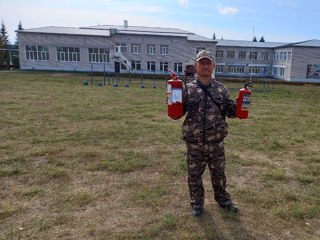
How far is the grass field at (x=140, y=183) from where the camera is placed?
13.1 ft

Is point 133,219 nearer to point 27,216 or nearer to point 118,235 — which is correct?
point 118,235

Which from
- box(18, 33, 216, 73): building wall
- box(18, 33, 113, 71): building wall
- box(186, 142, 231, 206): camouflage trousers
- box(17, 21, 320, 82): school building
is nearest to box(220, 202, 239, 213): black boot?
box(186, 142, 231, 206): camouflage trousers

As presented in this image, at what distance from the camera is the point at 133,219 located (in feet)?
13.8

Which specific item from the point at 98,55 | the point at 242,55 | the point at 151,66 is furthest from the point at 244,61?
the point at 98,55

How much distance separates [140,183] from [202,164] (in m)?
1.61

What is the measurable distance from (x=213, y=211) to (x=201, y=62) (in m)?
2.14

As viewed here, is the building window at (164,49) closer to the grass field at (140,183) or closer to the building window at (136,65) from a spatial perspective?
the building window at (136,65)

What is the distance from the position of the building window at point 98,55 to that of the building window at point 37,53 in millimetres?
7704

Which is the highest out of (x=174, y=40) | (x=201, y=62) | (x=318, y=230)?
(x=174, y=40)

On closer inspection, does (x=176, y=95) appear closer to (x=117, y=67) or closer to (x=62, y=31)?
(x=117, y=67)

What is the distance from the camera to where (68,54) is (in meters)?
55.1

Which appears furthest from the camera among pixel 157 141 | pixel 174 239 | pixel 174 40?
pixel 174 40

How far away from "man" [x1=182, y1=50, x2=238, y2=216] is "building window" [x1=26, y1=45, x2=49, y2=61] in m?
55.5

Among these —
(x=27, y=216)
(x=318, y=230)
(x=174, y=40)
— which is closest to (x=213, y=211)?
(x=318, y=230)
